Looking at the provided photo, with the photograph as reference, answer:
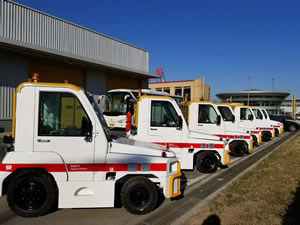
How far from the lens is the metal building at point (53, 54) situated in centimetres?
1475

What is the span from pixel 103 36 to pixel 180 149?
17.7m

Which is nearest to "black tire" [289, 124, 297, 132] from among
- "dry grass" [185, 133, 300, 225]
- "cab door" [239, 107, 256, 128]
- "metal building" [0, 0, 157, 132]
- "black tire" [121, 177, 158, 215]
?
"cab door" [239, 107, 256, 128]

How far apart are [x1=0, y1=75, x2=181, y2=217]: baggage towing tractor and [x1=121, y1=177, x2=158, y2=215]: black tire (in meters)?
0.02

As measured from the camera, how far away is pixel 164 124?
655 cm

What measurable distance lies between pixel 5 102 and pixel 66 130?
1320 centimetres

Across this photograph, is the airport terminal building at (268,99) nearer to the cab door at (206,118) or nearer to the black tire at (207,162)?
the cab door at (206,118)

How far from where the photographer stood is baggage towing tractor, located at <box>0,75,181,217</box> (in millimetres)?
3887

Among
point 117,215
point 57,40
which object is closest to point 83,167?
point 117,215

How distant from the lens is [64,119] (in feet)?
13.2

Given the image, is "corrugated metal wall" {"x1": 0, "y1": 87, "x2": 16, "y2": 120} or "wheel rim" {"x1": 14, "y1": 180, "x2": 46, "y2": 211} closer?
"wheel rim" {"x1": 14, "y1": 180, "x2": 46, "y2": 211}

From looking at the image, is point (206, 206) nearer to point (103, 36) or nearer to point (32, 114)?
point (32, 114)

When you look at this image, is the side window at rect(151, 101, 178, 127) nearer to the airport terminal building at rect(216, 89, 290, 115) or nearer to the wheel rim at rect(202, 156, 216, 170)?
the wheel rim at rect(202, 156, 216, 170)

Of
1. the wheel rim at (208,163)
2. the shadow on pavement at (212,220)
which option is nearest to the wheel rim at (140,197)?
the shadow on pavement at (212,220)

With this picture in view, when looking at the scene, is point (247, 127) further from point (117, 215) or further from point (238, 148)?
point (117, 215)
